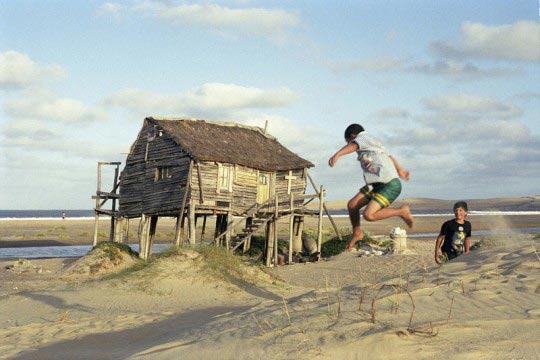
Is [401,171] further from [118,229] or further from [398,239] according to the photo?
[118,229]

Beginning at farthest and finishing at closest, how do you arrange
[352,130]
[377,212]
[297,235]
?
[297,235], [352,130], [377,212]

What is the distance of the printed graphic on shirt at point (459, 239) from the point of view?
43.4ft

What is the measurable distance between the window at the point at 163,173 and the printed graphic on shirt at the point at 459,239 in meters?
20.3

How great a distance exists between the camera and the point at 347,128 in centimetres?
756

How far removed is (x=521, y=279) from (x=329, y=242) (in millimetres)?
25611

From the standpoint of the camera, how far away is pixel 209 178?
3123 cm

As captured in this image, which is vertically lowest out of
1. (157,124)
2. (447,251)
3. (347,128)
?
(447,251)

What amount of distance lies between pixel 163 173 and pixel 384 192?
86.6 feet

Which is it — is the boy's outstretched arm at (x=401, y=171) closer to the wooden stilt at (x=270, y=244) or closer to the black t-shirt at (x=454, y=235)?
the black t-shirt at (x=454, y=235)

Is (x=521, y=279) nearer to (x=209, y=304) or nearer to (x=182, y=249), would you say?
(x=209, y=304)

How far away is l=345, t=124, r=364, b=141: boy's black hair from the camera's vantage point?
295 inches

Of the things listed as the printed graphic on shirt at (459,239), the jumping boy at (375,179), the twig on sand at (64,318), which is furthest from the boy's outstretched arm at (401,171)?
the twig on sand at (64,318)

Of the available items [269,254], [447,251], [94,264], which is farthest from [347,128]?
[269,254]

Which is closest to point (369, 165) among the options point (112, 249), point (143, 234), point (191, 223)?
point (191, 223)
